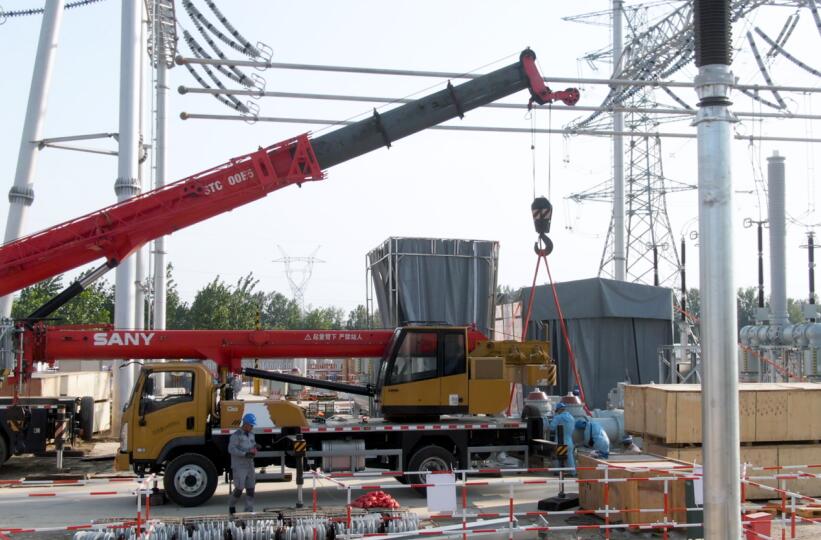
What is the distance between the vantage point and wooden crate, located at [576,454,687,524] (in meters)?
11.4

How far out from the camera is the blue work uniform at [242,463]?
42.3 feet

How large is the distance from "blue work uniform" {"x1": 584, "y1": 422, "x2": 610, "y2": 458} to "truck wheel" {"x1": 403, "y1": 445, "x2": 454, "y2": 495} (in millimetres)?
2321

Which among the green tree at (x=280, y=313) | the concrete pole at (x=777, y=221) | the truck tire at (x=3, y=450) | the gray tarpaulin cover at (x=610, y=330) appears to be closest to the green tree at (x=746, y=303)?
the green tree at (x=280, y=313)

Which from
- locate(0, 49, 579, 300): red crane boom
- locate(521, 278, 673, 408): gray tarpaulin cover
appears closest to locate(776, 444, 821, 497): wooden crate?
locate(0, 49, 579, 300): red crane boom

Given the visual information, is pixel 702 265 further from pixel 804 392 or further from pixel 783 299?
pixel 783 299

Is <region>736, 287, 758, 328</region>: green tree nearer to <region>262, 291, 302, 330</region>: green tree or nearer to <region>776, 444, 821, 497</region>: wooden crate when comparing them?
<region>262, 291, 302, 330</region>: green tree

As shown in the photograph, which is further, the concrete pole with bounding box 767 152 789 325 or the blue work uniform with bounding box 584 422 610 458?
the concrete pole with bounding box 767 152 789 325

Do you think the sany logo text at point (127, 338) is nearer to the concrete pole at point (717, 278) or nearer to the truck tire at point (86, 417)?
the truck tire at point (86, 417)

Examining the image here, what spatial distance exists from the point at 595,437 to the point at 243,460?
5.70 m

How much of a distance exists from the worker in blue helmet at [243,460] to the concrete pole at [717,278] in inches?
338

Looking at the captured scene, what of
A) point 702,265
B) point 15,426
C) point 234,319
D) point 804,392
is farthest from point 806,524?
point 234,319

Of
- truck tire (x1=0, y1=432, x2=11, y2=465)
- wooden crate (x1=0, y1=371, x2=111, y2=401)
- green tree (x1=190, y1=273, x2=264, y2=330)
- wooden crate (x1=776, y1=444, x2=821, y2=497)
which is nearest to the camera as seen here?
wooden crate (x1=776, y1=444, x2=821, y2=497)

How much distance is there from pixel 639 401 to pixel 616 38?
19.1 m

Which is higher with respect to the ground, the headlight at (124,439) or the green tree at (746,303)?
the green tree at (746,303)
